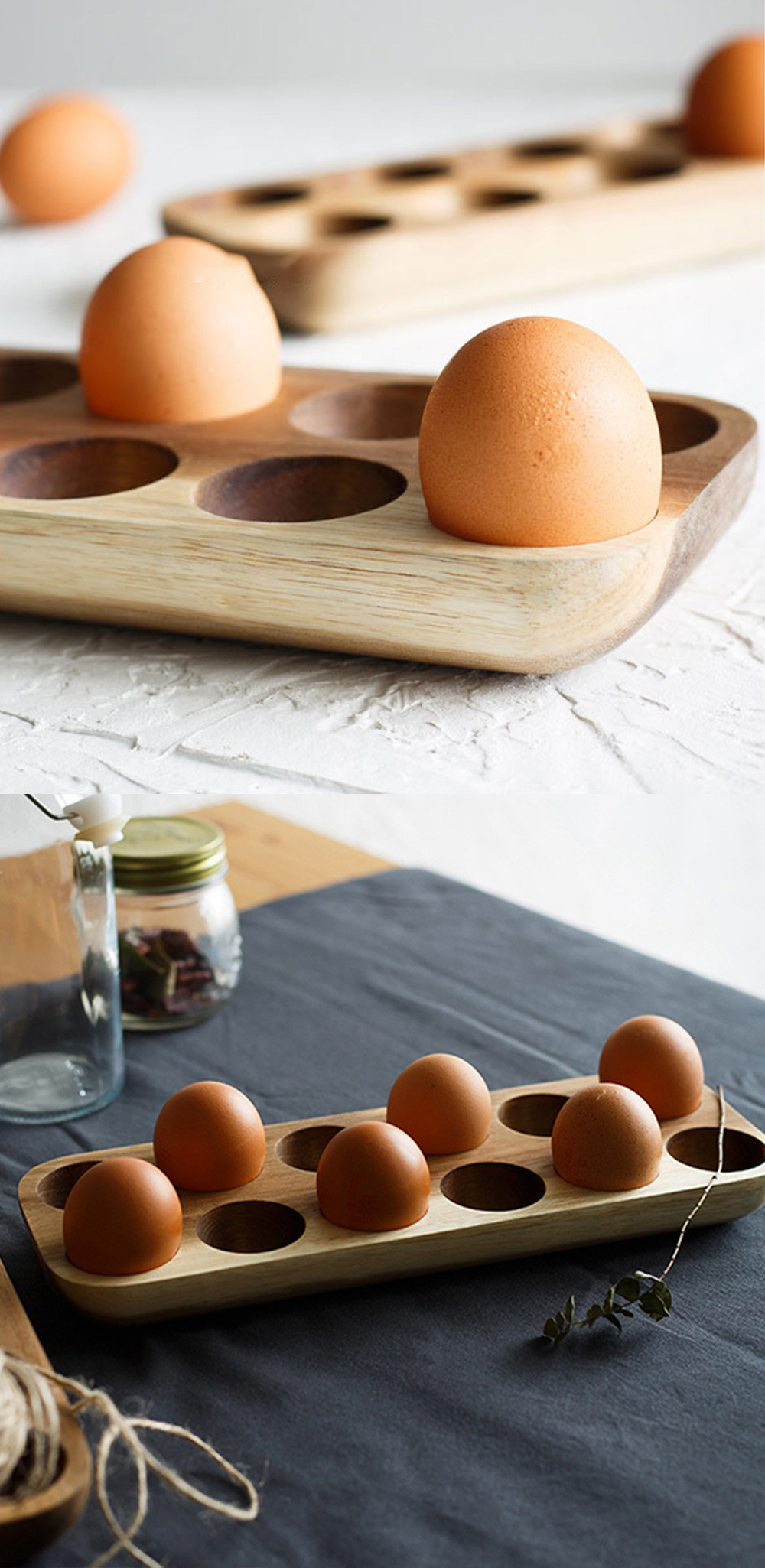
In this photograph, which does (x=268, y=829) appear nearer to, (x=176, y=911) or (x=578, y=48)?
(x=176, y=911)

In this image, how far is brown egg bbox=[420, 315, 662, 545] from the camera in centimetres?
39

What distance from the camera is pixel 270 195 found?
0.91 meters

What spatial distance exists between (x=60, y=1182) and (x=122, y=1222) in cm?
7

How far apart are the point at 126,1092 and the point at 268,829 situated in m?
0.34

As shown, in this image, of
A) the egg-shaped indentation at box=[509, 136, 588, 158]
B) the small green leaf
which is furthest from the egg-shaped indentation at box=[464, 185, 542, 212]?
the small green leaf

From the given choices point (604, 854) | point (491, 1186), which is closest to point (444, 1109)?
point (491, 1186)

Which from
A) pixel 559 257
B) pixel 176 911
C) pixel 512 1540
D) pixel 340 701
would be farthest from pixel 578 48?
pixel 512 1540

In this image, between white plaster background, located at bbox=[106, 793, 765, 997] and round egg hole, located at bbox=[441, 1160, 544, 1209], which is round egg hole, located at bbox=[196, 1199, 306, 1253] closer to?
round egg hole, located at bbox=[441, 1160, 544, 1209]

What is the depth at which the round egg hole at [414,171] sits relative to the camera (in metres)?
0.95

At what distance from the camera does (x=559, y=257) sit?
0.77m

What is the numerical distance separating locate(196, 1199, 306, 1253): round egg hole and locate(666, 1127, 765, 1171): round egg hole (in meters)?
0.14

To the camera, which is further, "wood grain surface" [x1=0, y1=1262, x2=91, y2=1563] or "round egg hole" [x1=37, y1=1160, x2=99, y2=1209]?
"round egg hole" [x1=37, y1=1160, x2=99, y2=1209]

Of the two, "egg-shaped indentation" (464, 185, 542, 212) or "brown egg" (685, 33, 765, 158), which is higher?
"brown egg" (685, 33, 765, 158)

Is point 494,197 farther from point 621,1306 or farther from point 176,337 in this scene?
point 621,1306
